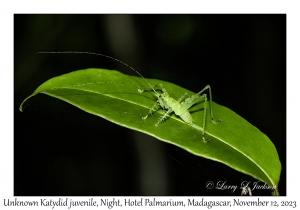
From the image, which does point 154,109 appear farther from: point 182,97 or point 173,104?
point 182,97

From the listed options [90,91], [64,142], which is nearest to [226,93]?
[64,142]

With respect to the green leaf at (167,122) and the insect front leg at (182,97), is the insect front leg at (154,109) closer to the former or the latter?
the green leaf at (167,122)

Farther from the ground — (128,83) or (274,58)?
(274,58)

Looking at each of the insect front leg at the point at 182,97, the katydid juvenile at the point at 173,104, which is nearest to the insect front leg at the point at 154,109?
the katydid juvenile at the point at 173,104

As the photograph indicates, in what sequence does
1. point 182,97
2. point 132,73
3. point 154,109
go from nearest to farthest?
point 154,109 < point 182,97 < point 132,73

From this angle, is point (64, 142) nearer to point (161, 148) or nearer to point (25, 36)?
point (161, 148)

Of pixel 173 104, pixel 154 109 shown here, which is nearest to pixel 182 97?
pixel 173 104
